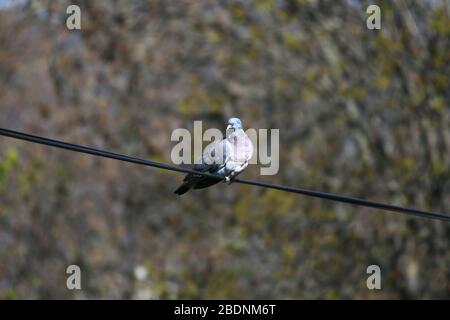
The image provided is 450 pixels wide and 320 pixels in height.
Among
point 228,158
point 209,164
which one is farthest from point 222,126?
point 228,158

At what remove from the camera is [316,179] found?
2308 centimetres

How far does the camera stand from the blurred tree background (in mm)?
22109

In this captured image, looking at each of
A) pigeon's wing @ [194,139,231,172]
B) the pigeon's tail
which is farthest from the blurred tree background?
the pigeon's tail

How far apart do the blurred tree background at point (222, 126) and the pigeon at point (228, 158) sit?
10.9 m

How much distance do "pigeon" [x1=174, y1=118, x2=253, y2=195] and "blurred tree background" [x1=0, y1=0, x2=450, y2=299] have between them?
10867mm

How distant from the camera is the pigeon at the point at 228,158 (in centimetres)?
1088

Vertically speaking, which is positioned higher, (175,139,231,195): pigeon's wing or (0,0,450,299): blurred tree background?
(0,0,450,299): blurred tree background

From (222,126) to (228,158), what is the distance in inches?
547

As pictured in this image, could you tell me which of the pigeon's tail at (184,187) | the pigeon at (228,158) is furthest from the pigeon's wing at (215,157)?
the pigeon's tail at (184,187)

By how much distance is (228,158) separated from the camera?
10.9 meters

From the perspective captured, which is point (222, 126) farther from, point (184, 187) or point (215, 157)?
point (184, 187)

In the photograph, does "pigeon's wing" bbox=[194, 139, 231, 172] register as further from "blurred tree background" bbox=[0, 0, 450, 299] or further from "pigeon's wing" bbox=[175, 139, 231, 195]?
"blurred tree background" bbox=[0, 0, 450, 299]

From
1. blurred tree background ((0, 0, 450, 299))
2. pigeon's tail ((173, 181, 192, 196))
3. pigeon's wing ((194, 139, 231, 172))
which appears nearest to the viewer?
pigeon's tail ((173, 181, 192, 196))

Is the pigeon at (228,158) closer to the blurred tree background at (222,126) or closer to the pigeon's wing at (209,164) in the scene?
the pigeon's wing at (209,164)
